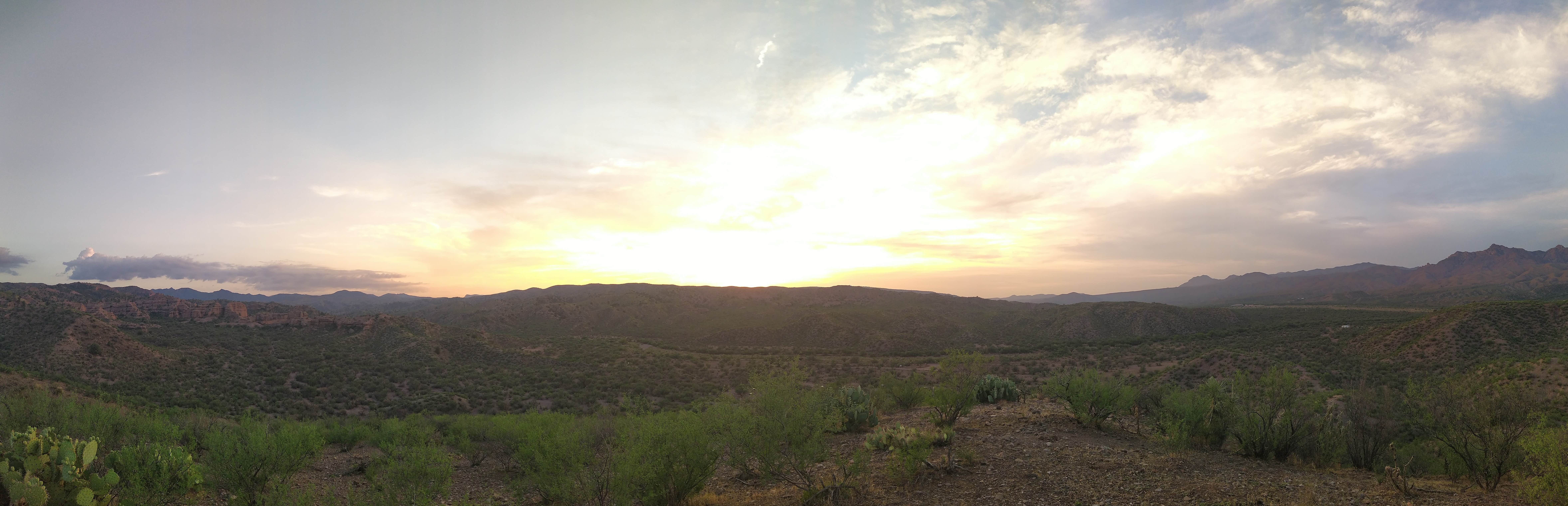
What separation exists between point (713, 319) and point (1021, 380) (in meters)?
64.9

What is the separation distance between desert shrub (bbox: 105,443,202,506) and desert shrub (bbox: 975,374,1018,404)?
23.1m

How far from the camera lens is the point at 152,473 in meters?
9.68

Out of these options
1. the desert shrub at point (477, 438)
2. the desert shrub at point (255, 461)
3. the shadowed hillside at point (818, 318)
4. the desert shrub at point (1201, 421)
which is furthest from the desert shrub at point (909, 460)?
the shadowed hillside at point (818, 318)

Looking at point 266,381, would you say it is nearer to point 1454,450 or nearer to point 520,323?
point 1454,450

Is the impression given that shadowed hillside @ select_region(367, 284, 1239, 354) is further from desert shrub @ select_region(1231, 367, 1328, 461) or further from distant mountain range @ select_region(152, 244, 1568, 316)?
desert shrub @ select_region(1231, 367, 1328, 461)

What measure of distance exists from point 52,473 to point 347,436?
1311 cm

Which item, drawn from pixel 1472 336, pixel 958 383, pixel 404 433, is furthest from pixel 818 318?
pixel 404 433

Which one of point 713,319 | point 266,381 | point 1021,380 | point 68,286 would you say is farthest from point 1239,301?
point 68,286

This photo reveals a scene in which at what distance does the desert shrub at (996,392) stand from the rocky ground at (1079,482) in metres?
5.81

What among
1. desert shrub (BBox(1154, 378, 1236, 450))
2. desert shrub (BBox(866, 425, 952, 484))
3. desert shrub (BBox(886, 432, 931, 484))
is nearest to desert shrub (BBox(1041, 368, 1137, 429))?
desert shrub (BBox(1154, 378, 1236, 450))

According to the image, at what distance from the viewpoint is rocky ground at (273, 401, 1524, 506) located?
1069cm

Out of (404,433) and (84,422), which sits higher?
(84,422)

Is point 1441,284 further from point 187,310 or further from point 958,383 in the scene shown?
point 187,310

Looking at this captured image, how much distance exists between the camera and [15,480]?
8078 millimetres
